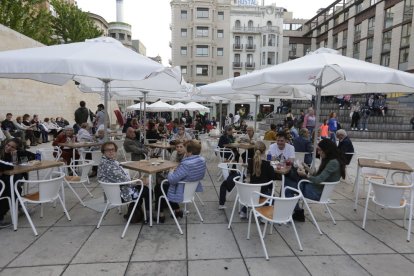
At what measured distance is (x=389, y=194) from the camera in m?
3.94

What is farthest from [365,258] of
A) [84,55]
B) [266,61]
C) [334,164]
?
[266,61]

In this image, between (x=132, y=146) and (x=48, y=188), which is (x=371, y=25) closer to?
(x=132, y=146)

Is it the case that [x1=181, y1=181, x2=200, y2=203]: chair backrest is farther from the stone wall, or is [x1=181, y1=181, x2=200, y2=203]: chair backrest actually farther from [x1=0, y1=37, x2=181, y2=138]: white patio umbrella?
the stone wall

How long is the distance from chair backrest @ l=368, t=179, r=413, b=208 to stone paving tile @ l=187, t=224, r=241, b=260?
2.19 meters

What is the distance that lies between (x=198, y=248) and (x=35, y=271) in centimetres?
180

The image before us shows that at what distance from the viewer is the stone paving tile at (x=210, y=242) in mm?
3381

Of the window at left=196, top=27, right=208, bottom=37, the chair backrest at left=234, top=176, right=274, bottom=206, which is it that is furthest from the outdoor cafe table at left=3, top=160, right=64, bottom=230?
the window at left=196, top=27, right=208, bottom=37

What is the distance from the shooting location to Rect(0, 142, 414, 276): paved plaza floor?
3.08 meters

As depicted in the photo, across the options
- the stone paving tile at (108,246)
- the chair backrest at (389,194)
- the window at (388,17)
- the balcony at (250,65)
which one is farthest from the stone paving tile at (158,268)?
the balcony at (250,65)

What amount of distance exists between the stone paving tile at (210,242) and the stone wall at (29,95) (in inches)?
521

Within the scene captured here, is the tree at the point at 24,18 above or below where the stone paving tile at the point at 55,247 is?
above

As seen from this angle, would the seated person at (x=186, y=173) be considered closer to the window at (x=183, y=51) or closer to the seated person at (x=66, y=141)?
the seated person at (x=66, y=141)

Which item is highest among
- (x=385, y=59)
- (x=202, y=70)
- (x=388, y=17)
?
(x=388, y=17)

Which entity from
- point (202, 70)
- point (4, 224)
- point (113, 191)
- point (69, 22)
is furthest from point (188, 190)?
point (202, 70)
